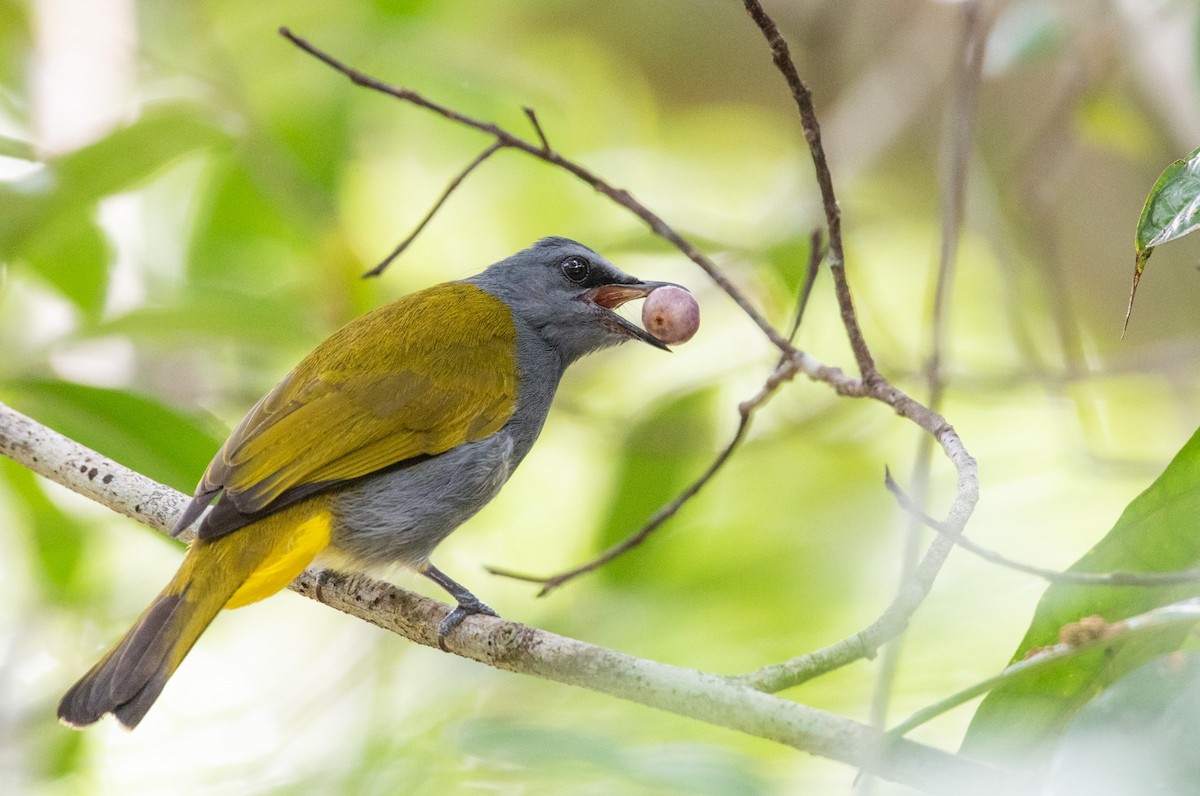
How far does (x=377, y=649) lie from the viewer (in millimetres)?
4426

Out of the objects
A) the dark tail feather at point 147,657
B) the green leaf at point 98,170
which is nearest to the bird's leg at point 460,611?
the dark tail feather at point 147,657

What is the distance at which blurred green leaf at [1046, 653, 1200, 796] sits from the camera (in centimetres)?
164

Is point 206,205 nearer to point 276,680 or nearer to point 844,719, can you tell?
point 276,680

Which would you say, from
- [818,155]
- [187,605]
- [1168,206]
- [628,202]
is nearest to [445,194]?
[628,202]

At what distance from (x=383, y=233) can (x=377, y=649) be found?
2.47 m

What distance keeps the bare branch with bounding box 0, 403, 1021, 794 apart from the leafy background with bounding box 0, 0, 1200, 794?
0.11 meters

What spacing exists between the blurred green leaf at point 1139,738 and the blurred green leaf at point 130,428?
2525 mm

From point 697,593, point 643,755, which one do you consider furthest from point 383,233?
point 643,755

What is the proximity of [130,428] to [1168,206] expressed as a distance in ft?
9.03

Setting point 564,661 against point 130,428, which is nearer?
point 564,661

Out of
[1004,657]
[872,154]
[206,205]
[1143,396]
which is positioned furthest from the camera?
[1143,396]

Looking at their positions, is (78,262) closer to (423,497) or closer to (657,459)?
(423,497)

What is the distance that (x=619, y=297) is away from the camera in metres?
3.95

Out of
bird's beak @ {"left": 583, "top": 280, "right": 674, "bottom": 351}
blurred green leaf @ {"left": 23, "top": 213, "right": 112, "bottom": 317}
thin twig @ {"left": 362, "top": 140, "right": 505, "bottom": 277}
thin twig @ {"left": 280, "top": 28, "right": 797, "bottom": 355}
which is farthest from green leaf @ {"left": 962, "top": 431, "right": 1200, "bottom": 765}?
blurred green leaf @ {"left": 23, "top": 213, "right": 112, "bottom": 317}
